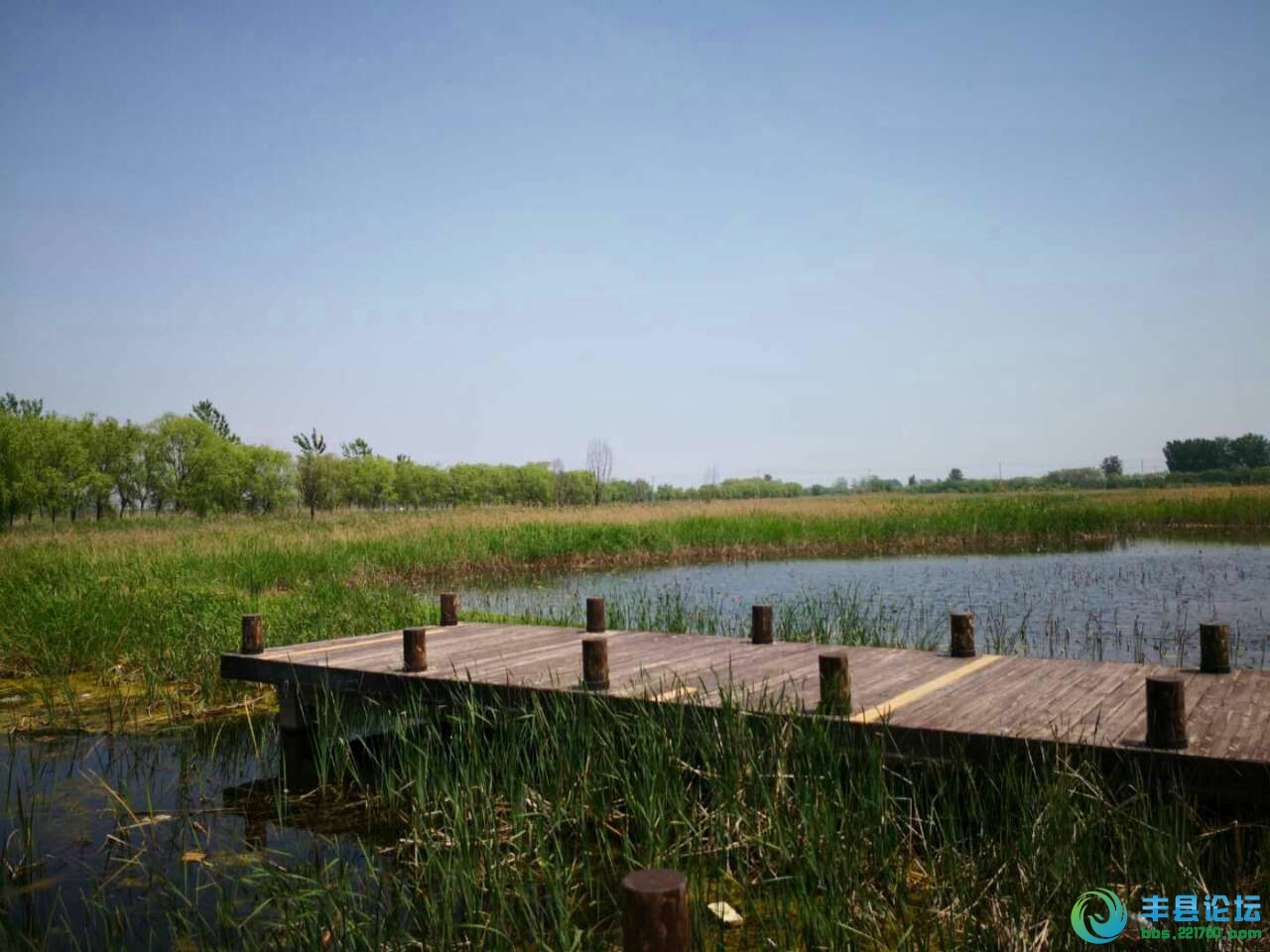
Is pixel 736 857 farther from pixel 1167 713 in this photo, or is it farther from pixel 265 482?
pixel 265 482

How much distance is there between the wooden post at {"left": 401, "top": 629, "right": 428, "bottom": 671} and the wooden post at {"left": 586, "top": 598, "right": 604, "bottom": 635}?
5.75 feet

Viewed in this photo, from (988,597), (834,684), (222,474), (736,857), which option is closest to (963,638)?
(834,684)

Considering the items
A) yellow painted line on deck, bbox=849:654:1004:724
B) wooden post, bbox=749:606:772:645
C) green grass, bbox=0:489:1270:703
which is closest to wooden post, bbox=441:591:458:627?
green grass, bbox=0:489:1270:703

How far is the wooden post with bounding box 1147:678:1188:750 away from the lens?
3871 millimetres

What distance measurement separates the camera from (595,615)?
7.68m

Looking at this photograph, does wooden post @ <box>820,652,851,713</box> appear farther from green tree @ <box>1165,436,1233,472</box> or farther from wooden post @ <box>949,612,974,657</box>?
green tree @ <box>1165,436,1233,472</box>

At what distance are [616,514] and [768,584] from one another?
36.5ft

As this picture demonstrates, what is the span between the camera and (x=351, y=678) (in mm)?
6402

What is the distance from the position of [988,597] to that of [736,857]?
36.1ft

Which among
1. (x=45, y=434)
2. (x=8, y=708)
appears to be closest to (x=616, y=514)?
(x=8, y=708)

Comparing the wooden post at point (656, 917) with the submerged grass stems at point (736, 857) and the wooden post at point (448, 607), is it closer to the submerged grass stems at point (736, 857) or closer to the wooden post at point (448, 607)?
the submerged grass stems at point (736, 857)

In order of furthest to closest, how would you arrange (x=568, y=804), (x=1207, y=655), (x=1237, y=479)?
(x=1237, y=479) < (x=1207, y=655) < (x=568, y=804)

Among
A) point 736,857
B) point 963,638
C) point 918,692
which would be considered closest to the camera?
point 736,857

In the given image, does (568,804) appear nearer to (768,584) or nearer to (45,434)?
(768,584)
